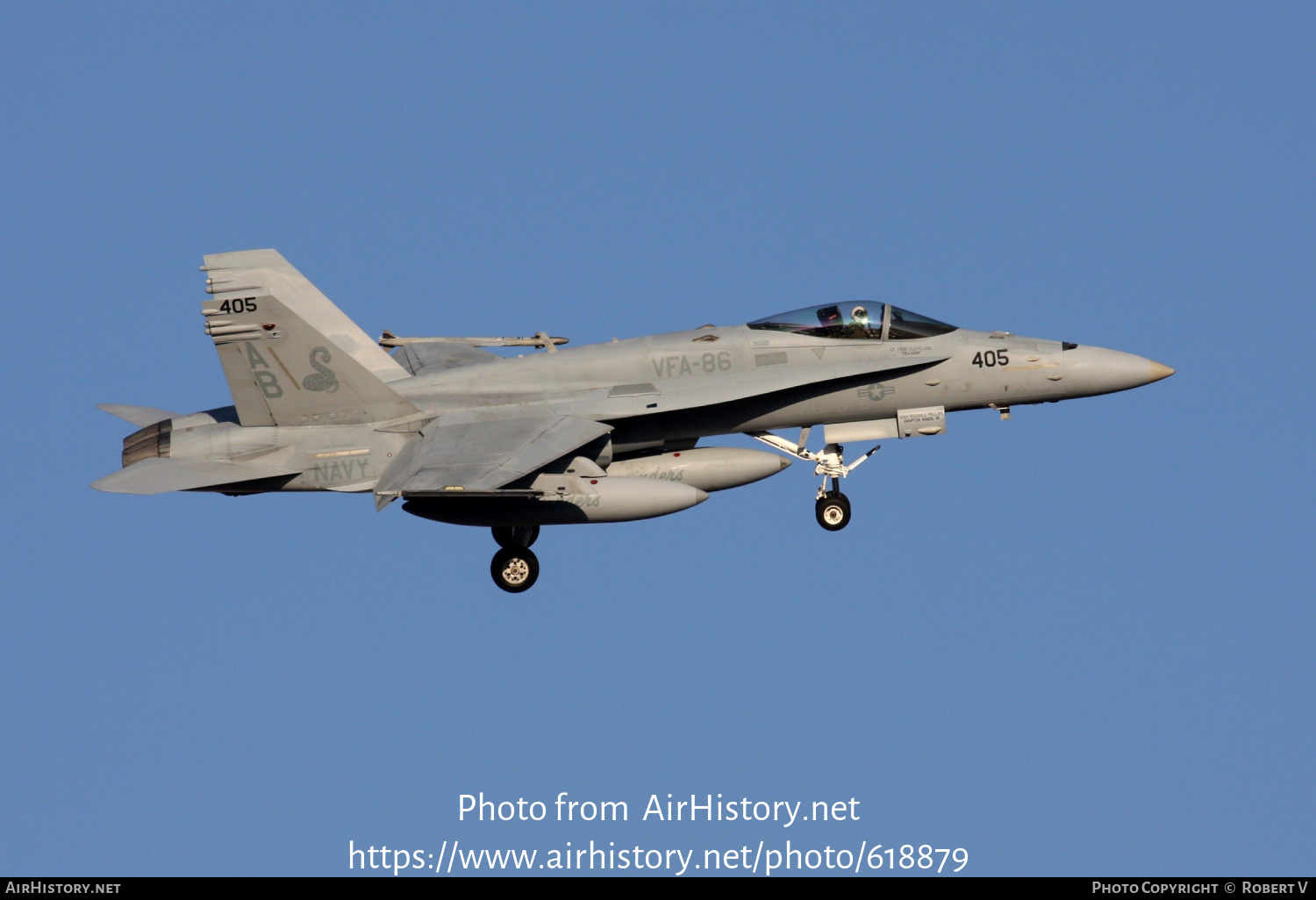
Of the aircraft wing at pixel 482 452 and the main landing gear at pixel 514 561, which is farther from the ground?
the aircraft wing at pixel 482 452

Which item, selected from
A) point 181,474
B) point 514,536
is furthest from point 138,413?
point 514,536

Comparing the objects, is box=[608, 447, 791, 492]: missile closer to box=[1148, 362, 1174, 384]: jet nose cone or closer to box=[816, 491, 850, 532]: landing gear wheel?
box=[816, 491, 850, 532]: landing gear wheel

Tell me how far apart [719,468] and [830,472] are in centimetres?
178

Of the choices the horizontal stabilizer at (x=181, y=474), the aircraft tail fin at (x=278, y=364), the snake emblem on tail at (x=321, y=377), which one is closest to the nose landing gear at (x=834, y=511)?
the aircraft tail fin at (x=278, y=364)

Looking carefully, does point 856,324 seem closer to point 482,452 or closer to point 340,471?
point 482,452

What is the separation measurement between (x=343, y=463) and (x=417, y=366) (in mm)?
2791

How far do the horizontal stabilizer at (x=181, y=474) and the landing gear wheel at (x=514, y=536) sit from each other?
265 centimetres

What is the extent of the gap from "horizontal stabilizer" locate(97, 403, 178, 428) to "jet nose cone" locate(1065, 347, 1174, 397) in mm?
11598

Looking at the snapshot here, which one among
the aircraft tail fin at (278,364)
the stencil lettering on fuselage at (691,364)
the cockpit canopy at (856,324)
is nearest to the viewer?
the aircraft tail fin at (278,364)

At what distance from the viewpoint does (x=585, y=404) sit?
2361 centimetres

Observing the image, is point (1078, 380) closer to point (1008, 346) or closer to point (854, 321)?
point (1008, 346)

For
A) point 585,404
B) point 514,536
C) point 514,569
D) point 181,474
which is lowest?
point 514,569

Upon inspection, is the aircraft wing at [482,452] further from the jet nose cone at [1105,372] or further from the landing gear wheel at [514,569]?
the jet nose cone at [1105,372]

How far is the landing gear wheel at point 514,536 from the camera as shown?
24.0 meters
